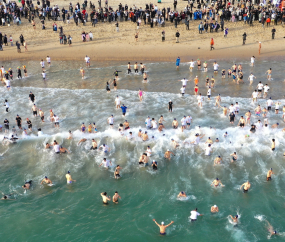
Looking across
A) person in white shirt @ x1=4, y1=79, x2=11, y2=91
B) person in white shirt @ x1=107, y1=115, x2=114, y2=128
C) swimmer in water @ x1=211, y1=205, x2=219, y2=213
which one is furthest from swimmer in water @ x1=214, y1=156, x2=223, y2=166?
person in white shirt @ x1=4, y1=79, x2=11, y2=91

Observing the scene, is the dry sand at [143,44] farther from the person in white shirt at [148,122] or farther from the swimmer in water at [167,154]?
the swimmer in water at [167,154]

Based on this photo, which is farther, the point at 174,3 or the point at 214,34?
the point at 174,3

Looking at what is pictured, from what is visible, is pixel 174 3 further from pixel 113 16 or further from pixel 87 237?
pixel 87 237

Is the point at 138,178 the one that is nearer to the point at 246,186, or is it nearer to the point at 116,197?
the point at 116,197

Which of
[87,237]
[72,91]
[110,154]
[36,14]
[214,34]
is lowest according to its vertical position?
[87,237]

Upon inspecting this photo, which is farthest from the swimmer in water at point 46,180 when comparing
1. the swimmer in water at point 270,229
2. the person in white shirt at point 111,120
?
the swimmer in water at point 270,229

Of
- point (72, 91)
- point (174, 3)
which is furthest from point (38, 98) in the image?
point (174, 3)

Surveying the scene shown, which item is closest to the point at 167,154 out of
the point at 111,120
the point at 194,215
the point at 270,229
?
the point at 194,215

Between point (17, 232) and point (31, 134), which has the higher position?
point (31, 134)

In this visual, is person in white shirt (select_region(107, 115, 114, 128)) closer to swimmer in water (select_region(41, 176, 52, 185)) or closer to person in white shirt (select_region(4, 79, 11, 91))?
swimmer in water (select_region(41, 176, 52, 185))
